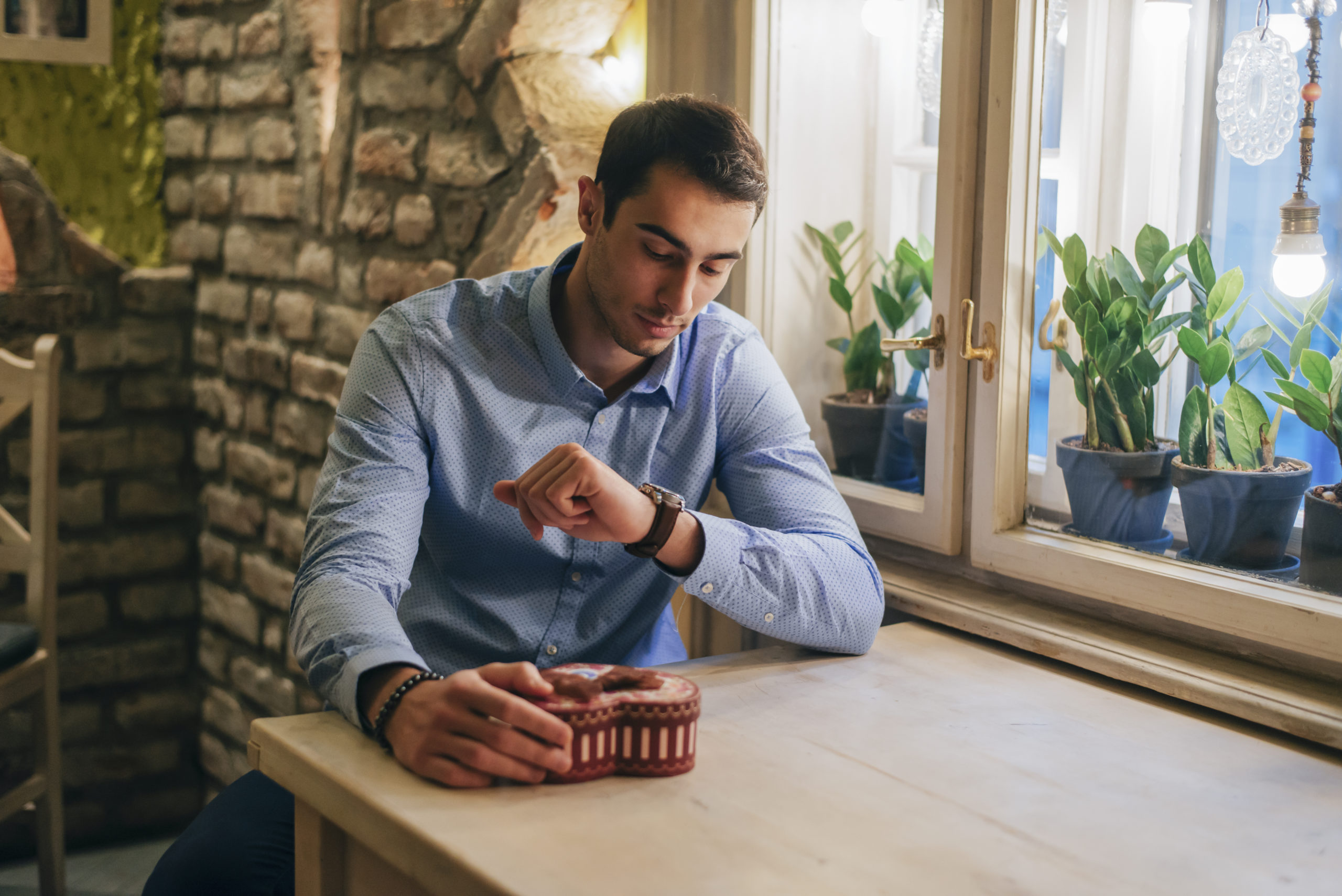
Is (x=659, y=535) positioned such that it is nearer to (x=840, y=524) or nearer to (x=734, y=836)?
(x=840, y=524)

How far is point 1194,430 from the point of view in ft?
5.03

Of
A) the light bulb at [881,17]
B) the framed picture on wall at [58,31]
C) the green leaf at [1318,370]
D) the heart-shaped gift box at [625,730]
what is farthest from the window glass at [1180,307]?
the framed picture on wall at [58,31]

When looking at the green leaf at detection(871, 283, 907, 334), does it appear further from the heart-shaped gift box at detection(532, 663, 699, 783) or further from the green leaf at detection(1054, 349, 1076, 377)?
the heart-shaped gift box at detection(532, 663, 699, 783)

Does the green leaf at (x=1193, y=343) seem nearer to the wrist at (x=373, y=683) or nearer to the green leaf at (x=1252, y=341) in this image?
the green leaf at (x=1252, y=341)

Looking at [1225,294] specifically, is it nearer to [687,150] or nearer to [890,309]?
[890,309]

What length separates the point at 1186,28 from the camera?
4.98ft

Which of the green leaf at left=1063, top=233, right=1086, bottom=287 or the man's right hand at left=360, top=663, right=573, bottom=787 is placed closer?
the man's right hand at left=360, top=663, right=573, bottom=787

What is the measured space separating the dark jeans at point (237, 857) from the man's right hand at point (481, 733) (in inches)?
18.1

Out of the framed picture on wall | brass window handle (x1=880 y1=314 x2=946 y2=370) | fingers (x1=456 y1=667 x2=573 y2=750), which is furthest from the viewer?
the framed picture on wall

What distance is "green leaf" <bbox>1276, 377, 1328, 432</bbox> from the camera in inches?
55.3

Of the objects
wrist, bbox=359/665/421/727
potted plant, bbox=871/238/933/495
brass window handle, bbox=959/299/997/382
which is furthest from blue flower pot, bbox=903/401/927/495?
wrist, bbox=359/665/421/727

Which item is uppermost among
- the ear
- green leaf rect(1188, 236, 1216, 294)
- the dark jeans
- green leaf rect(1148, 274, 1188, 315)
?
the ear

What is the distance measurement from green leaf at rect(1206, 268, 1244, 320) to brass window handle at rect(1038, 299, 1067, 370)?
0.69 ft

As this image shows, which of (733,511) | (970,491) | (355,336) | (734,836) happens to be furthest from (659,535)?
(355,336)
